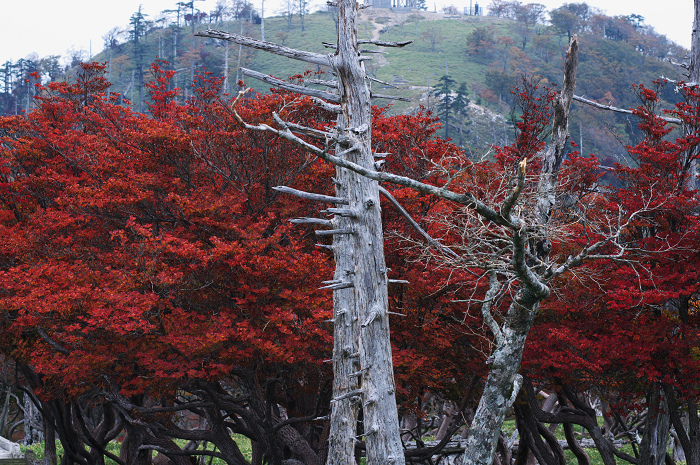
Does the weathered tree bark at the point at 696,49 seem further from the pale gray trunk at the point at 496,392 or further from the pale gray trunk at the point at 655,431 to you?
the pale gray trunk at the point at 496,392

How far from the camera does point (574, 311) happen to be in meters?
11.4

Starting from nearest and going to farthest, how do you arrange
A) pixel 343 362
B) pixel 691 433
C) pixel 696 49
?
pixel 343 362
pixel 691 433
pixel 696 49

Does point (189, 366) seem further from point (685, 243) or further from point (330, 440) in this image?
point (685, 243)

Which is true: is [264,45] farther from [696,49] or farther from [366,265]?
[696,49]

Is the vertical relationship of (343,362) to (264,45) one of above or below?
below

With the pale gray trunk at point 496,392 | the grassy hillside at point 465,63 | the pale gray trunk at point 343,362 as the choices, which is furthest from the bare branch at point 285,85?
the grassy hillside at point 465,63

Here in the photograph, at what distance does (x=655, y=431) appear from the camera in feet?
39.0

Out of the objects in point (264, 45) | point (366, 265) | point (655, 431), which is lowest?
point (655, 431)

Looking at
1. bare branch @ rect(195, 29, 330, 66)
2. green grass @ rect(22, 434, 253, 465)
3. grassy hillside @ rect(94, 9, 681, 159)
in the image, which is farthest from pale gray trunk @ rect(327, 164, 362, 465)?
grassy hillside @ rect(94, 9, 681, 159)

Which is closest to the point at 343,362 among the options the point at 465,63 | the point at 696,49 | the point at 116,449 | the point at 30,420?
the point at 696,49

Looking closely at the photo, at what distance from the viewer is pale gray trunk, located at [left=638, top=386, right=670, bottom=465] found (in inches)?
455

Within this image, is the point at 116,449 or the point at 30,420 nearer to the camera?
the point at 30,420

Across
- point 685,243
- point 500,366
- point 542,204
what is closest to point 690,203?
point 685,243

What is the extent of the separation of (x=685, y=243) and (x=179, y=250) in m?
8.75
